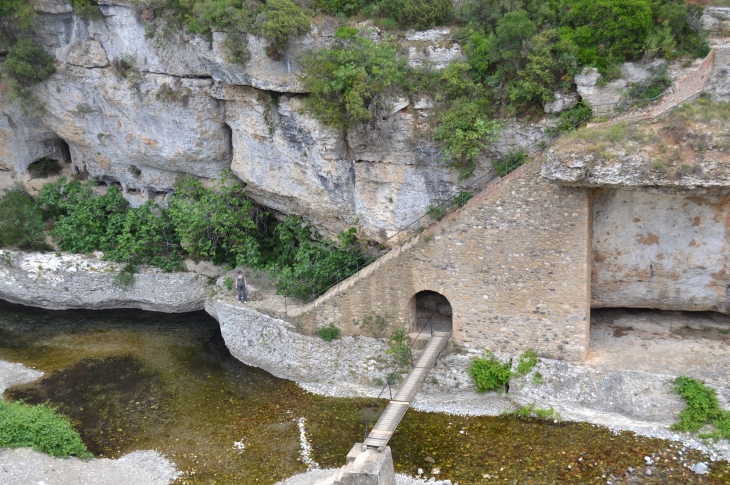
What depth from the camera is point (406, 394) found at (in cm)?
1381

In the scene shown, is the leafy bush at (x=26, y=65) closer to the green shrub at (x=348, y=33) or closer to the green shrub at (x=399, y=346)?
the green shrub at (x=348, y=33)

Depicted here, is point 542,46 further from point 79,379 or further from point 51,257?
point 51,257

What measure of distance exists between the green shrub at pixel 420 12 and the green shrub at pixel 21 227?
1311 cm

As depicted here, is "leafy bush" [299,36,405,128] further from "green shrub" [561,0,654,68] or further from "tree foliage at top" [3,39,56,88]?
"tree foliage at top" [3,39,56,88]

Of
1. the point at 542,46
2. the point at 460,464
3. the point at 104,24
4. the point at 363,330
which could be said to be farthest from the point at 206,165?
the point at 460,464

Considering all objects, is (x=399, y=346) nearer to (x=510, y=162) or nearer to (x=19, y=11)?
(x=510, y=162)

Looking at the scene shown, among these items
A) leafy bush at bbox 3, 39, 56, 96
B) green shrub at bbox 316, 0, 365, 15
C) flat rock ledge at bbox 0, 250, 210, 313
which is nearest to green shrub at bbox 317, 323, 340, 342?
flat rock ledge at bbox 0, 250, 210, 313

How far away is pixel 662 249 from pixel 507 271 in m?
3.60

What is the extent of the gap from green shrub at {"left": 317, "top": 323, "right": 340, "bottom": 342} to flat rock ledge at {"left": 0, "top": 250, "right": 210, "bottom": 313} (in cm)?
567

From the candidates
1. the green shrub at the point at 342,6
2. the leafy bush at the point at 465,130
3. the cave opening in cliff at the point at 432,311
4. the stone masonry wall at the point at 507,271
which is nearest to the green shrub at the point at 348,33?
the green shrub at the point at 342,6

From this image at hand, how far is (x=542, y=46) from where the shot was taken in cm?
1455

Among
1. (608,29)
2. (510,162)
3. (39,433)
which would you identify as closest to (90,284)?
(39,433)

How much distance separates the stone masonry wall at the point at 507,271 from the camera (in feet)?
45.1

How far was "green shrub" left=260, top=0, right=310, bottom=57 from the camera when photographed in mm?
16094
